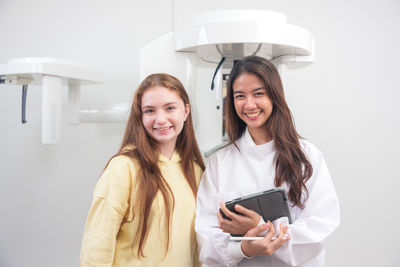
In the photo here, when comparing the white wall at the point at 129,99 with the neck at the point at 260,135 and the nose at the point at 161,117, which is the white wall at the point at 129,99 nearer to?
the neck at the point at 260,135

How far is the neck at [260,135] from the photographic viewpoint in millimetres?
1056

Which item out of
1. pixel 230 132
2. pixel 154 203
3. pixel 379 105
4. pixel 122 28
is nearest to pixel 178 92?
pixel 230 132

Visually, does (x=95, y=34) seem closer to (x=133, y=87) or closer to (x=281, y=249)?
(x=133, y=87)

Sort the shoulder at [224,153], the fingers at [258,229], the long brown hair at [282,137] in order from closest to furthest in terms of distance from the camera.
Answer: the fingers at [258,229] → the long brown hair at [282,137] → the shoulder at [224,153]

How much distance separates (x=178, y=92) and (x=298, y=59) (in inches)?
18.5

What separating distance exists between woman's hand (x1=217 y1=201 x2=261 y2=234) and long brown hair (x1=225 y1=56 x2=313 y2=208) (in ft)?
0.48

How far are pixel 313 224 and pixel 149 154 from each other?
53cm

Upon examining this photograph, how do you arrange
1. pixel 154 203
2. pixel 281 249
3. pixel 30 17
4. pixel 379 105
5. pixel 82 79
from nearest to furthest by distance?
pixel 281 249
pixel 154 203
pixel 82 79
pixel 379 105
pixel 30 17

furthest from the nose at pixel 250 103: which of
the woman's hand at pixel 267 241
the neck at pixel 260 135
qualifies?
the woman's hand at pixel 267 241

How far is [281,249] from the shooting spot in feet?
2.97

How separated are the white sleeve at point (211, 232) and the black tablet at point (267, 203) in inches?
4.2

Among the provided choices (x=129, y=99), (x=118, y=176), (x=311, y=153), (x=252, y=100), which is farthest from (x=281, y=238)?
(x=129, y=99)


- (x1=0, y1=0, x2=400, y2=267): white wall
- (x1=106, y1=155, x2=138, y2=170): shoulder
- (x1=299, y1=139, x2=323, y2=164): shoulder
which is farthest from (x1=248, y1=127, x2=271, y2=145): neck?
(x1=0, y1=0, x2=400, y2=267): white wall

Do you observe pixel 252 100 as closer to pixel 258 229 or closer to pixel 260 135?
pixel 260 135
